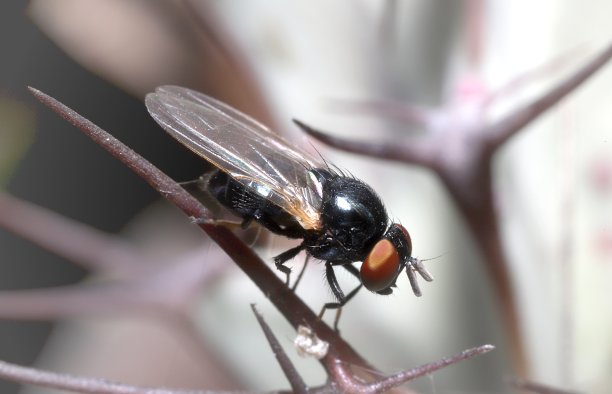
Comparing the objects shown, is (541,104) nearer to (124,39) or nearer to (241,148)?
(241,148)

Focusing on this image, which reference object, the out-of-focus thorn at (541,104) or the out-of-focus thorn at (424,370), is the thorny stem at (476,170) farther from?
the out-of-focus thorn at (424,370)

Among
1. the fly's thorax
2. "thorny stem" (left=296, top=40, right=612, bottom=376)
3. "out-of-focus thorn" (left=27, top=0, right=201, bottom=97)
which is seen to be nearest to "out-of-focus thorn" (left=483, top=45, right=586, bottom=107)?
"thorny stem" (left=296, top=40, right=612, bottom=376)

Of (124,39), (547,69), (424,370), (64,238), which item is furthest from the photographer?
(124,39)

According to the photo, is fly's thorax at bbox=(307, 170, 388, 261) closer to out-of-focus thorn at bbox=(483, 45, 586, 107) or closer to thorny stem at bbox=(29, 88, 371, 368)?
thorny stem at bbox=(29, 88, 371, 368)

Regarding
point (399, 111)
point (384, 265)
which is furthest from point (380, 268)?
point (399, 111)

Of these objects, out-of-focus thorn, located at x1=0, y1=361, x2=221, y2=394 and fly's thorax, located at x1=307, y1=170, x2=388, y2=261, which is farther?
fly's thorax, located at x1=307, y1=170, x2=388, y2=261

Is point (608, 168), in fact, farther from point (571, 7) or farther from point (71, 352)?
point (71, 352)

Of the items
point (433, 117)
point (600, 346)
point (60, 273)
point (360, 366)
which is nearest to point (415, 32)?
point (433, 117)

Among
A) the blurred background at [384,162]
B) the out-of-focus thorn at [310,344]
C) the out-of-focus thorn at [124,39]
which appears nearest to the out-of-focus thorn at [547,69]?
the blurred background at [384,162]
